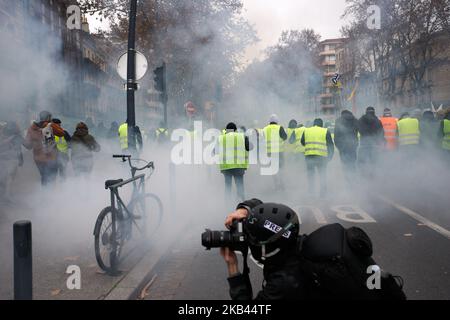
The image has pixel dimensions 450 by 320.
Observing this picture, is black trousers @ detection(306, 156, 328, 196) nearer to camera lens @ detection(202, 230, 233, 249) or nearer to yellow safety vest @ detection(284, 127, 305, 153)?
yellow safety vest @ detection(284, 127, 305, 153)

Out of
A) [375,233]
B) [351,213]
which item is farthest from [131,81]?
[375,233]

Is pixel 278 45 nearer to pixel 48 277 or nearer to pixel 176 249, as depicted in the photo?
pixel 176 249

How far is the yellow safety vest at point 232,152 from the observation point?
718 centimetres

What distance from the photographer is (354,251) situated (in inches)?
70.3

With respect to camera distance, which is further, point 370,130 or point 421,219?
point 370,130

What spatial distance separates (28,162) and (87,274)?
39.2 feet

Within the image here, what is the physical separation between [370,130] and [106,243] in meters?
7.26

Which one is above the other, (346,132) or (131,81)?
(131,81)

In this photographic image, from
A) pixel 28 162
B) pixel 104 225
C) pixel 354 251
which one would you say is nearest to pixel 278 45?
pixel 28 162

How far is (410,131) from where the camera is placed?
35.2 ft

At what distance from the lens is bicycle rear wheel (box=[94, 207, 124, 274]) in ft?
13.5

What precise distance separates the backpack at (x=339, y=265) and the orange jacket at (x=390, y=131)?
9.55 metres

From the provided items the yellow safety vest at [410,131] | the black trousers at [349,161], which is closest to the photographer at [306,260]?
the black trousers at [349,161]

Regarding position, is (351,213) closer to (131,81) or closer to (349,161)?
(349,161)
